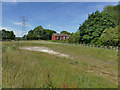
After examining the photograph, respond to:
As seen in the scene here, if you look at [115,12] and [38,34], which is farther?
[38,34]

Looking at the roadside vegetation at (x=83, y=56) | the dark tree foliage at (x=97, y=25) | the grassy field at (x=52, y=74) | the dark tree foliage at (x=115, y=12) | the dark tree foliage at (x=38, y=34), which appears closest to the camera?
the grassy field at (x=52, y=74)

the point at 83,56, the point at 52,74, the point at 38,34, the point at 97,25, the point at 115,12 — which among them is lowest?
the point at 83,56

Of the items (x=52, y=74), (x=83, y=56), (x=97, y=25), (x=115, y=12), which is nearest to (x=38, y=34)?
(x=97, y=25)

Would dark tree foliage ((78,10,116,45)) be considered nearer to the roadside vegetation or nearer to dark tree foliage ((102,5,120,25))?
the roadside vegetation

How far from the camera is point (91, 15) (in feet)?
83.0

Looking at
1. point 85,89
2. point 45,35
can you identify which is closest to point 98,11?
point 85,89

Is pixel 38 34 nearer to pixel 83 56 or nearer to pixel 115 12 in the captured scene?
pixel 115 12

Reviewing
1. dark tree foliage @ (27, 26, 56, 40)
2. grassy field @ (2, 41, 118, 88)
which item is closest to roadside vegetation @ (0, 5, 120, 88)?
grassy field @ (2, 41, 118, 88)

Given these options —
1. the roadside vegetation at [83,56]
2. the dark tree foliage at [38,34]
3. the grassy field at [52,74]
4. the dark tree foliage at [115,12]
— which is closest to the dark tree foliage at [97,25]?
the roadside vegetation at [83,56]

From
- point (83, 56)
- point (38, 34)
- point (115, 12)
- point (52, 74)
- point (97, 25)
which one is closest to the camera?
point (52, 74)

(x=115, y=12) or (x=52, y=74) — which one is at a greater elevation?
(x=115, y=12)

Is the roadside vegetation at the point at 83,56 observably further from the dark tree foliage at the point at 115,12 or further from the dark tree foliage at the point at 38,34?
the dark tree foliage at the point at 38,34

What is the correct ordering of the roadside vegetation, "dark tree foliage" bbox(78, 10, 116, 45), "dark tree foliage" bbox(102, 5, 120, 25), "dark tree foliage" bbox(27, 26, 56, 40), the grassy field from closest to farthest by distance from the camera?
the grassy field < the roadside vegetation < "dark tree foliage" bbox(102, 5, 120, 25) < "dark tree foliage" bbox(78, 10, 116, 45) < "dark tree foliage" bbox(27, 26, 56, 40)

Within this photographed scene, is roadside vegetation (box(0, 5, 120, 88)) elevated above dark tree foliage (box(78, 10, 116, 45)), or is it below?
below
